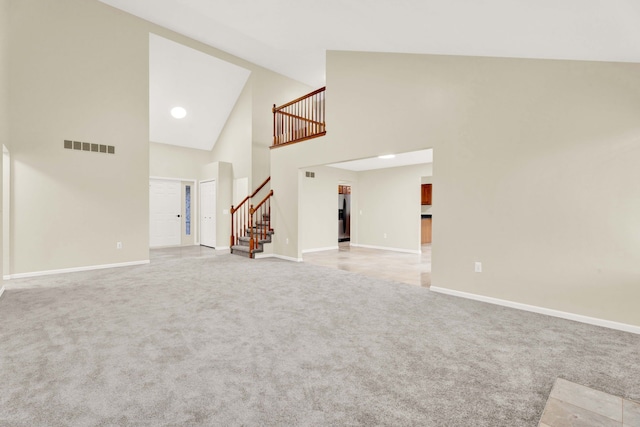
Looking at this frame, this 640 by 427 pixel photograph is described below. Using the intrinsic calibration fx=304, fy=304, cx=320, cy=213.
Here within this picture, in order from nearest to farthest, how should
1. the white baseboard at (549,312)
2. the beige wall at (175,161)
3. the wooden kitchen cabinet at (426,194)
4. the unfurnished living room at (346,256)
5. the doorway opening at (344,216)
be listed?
the unfurnished living room at (346,256), the white baseboard at (549,312), the beige wall at (175,161), the wooden kitchen cabinet at (426,194), the doorway opening at (344,216)

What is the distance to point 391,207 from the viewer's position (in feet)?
28.2

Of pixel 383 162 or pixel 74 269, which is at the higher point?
pixel 383 162

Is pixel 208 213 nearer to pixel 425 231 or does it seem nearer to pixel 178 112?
pixel 178 112

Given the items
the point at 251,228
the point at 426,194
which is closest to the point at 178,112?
the point at 251,228

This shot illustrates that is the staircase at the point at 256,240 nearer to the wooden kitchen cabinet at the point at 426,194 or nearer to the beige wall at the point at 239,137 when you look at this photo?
the beige wall at the point at 239,137

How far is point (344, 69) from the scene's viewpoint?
201 inches

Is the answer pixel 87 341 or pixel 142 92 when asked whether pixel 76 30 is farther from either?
pixel 87 341

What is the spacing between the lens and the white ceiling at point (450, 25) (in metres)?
2.24

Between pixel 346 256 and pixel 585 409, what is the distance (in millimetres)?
5794

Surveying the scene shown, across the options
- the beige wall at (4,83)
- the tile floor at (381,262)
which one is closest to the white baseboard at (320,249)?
the tile floor at (381,262)

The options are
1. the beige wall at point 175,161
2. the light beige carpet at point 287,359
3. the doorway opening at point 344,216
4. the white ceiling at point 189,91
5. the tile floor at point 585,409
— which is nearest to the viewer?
the tile floor at point 585,409

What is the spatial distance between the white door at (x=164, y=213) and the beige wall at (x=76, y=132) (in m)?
→ 2.68

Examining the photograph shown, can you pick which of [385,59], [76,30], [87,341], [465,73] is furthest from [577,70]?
[76,30]

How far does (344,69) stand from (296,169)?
2177 mm
